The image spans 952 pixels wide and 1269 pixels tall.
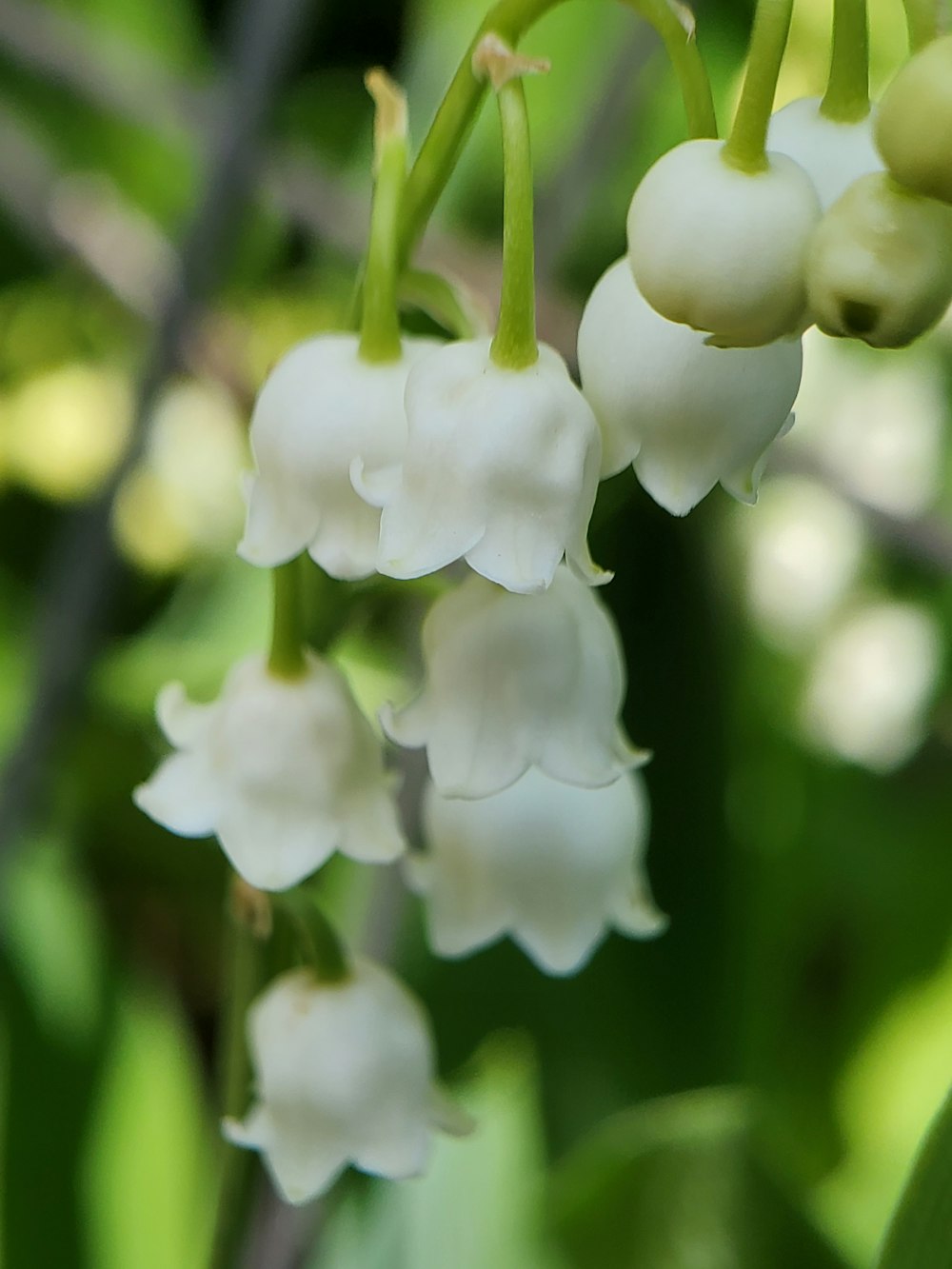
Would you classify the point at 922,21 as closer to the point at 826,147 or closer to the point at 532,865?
the point at 826,147

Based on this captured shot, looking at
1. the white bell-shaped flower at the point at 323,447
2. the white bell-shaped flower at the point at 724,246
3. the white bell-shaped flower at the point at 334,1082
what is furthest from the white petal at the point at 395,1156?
the white bell-shaped flower at the point at 724,246

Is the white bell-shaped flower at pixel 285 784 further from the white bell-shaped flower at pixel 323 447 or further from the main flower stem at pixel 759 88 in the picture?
the main flower stem at pixel 759 88

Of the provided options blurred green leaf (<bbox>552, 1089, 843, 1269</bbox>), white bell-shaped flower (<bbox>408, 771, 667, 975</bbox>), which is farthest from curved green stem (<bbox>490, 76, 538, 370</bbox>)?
blurred green leaf (<bbox>552, 1089, 843, 1269</bbox>)

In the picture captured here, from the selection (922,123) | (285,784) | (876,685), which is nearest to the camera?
(922,123)

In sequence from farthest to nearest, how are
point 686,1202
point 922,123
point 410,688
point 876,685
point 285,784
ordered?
1. point 876,685
2. point 410,688
3. point 686,1202
4. point 285,784
5. point 922,123

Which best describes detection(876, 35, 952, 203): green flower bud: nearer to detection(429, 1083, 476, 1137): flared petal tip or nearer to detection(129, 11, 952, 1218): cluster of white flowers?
detection(129, 11, 952, 1218): cluster of white flowers

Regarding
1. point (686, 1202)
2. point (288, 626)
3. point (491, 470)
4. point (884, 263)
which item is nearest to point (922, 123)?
point (884, 263)
